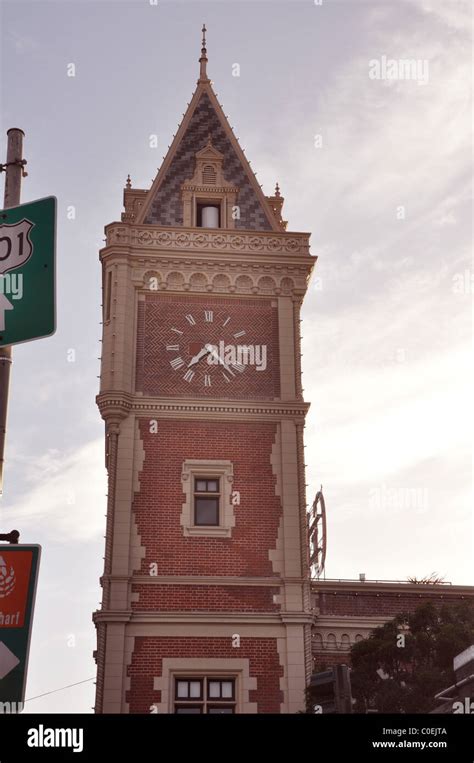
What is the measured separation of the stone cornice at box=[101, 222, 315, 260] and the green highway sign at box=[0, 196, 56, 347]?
→ 22.4 meters

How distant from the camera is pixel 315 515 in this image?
97.1 feet

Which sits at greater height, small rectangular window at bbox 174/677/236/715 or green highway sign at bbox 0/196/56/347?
green highway sign at bbox 0/196/56/347

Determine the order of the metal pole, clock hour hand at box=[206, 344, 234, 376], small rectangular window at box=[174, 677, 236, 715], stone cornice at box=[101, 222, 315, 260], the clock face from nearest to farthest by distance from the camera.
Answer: the metal pole → small rectangular window at box=[174, 677, 236, 715] → the clock face → clock hour hand at box=[206, 344, 234, 376] → stone cornice at box=[101, 222, 315, 260]

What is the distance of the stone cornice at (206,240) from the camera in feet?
97.6

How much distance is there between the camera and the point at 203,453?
27281 mm

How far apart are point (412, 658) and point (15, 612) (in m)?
16.2

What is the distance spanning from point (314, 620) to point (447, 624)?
5946 millimetres

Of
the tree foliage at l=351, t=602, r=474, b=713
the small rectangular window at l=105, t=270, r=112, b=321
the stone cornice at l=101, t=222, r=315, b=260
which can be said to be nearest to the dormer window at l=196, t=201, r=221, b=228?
the stone cornice at l=101, t=222, r=315, b=260

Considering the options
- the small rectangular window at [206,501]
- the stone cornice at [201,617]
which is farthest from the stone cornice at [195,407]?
the stone cornice at [201,617]

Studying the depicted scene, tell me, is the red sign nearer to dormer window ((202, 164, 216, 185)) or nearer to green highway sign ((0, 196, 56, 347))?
green highway sign ((0, 196, 56, 347))

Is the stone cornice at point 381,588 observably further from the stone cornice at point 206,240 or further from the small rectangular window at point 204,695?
the stone cornice at point 206,240

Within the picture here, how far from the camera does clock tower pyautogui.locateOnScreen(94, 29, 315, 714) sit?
24.6m

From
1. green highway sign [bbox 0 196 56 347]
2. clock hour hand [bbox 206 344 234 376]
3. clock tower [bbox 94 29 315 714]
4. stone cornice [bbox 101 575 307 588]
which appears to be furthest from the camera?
clock hour hand [bbox 206 344 234 376]
